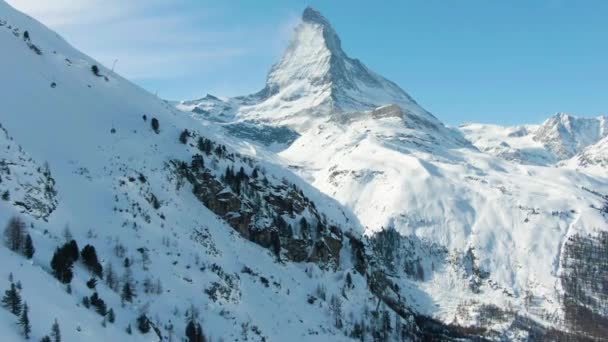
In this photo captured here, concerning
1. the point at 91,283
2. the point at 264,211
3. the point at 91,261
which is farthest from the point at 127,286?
the point at 264,211

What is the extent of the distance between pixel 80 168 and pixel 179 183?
22.1 meters

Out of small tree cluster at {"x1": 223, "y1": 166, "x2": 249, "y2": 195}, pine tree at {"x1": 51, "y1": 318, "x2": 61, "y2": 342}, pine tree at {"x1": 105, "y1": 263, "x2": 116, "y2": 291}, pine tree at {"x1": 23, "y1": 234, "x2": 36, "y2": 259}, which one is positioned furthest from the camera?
small tree cluster at {"x1": 223, "y1": 166, "x2": 249, "y2": 195}

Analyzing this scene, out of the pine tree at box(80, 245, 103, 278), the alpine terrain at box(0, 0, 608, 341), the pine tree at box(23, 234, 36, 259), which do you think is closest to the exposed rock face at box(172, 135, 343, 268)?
the alpine terrain at box(0, 0, 608, 341)

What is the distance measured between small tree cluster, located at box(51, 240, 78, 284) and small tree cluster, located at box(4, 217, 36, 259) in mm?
2432

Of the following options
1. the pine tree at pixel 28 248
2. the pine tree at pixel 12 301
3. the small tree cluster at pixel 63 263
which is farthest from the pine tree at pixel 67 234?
the pine tree at pixel 12 301

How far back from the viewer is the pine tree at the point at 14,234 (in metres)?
55.6

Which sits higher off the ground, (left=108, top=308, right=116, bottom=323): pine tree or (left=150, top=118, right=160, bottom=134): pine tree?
(left=150, top=118, right=160, bottom=134): pine tree

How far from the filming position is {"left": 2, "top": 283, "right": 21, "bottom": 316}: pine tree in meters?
44.0

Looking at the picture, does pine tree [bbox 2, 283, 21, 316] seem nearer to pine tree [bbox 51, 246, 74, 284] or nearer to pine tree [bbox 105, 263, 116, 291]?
pine tree [bbox 51, 246, 74, 284]

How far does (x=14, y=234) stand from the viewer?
56969 mm

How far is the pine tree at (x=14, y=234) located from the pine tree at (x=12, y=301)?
37.5ft

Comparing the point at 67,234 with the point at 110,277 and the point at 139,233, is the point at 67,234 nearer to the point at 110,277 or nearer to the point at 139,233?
the point at 110,277

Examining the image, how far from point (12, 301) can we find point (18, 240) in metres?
14.1

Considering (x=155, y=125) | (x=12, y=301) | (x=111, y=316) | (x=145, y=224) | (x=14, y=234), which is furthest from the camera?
(x=155, y=125)
